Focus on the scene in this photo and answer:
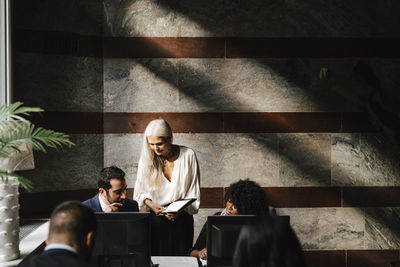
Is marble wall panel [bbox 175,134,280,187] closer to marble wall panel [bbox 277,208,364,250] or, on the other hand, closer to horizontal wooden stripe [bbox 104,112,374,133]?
horizontal wooden stripe [bbox 104,112,374,133]

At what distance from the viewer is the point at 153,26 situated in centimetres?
607

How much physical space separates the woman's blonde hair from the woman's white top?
39mm

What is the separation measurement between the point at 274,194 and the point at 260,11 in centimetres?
231

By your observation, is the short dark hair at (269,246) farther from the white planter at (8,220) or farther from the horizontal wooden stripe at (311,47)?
the horizontal wooden stripe at (311,47)

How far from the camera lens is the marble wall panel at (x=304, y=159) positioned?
245 inches

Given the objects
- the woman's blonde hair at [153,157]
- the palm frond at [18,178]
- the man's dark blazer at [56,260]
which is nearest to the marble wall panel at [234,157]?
the woman's blonde hair at [153,157]

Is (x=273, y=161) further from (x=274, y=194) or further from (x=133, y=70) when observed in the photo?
(x=133, y=70)

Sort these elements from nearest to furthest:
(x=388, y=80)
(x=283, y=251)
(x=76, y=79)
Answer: (x=283, y=251) < (x=76, y=79) < (x=388, y=80)

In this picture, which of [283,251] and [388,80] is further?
[388,80]

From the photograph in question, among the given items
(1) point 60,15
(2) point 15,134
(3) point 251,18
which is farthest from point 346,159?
(2) point 15,134

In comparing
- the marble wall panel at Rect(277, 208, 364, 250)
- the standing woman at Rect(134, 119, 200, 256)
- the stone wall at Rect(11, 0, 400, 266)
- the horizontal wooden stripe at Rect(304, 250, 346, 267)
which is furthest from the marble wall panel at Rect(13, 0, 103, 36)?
the horizontal wooden stripe at Rect(304, 250, 346, 267)

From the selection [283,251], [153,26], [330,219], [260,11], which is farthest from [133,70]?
[283,251]

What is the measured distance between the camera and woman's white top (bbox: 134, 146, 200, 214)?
452 cm

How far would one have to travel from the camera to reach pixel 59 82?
571 cm
